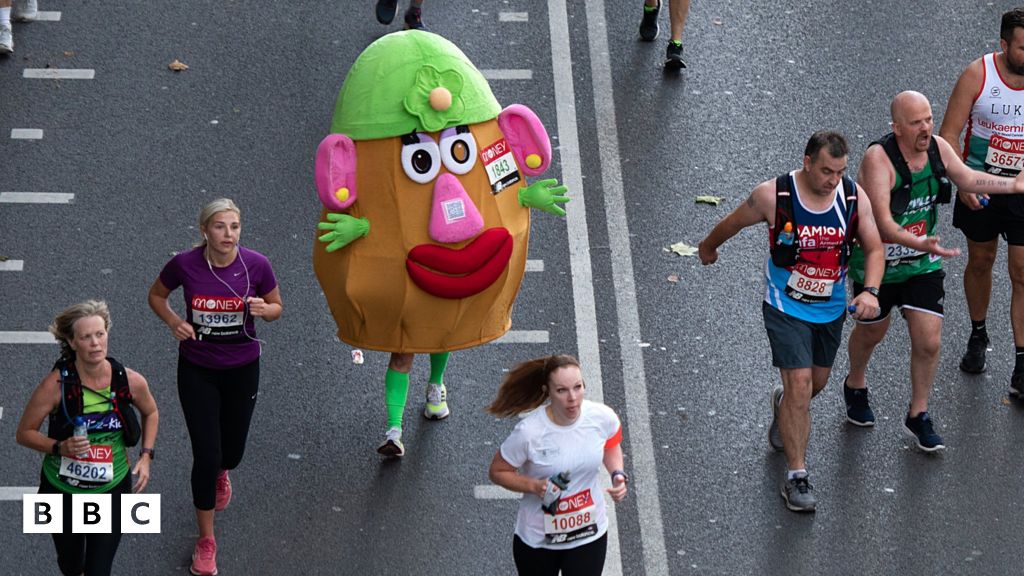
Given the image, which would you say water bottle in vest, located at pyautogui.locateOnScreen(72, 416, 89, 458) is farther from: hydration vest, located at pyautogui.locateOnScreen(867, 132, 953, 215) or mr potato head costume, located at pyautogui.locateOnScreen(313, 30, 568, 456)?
hydration vest, located at pyautogui.locateOnScreen(867, 132, 953, 215)

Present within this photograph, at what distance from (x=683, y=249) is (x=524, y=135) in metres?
2.57

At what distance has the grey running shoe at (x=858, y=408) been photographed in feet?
29.5

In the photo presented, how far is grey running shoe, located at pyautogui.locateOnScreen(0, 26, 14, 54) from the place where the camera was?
39.5 feet

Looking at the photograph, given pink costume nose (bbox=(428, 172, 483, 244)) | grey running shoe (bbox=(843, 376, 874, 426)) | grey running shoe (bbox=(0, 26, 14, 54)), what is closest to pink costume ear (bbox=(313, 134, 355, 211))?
pink costume nose (bbox=(428, 172, 483, 244))

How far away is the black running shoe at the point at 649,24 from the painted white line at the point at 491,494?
203 inches

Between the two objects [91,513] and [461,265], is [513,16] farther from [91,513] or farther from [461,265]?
[91,513]

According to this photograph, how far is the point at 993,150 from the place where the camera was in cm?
904

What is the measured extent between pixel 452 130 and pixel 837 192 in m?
1.98

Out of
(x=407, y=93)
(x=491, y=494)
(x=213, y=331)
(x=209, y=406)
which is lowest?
(x=491, y=494)

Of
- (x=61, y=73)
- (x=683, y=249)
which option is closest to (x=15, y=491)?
(x=683, y=249)

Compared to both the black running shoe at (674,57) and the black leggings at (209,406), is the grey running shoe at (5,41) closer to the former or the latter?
the black running shoe at (674,57)

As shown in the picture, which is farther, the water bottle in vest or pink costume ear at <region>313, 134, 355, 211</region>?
pink costume ear at <region>313, 134, 355, 211</region>

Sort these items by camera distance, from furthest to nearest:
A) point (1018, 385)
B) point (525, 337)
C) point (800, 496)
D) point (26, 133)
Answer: point (26, 133)
point (525, 337)
point (1018, 385)
point (800, 496)

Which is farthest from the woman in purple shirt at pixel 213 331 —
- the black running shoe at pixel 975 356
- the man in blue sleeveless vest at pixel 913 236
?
the black running shoe at pixel 975 356
